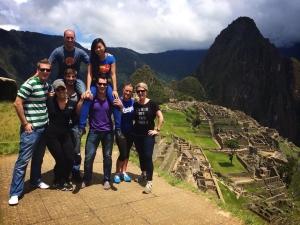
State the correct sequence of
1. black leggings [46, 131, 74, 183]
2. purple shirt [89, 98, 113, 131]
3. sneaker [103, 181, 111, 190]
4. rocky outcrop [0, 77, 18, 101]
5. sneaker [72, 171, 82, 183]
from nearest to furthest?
black leggings [46, 131, 74, 183]
purple shirt [89, 98, 113, 131]
sneaker [103, 181, 111, 190]
sneaker [72, 171, 82, 183]
rocky outcrop [0, 77, 18, 101]

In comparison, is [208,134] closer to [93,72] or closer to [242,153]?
[242,153]

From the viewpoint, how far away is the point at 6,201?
7652 millimetres

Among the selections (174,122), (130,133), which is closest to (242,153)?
(174,122)

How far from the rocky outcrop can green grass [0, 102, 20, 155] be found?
1.74ft

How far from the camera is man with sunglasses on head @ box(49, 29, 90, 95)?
8.46 meters

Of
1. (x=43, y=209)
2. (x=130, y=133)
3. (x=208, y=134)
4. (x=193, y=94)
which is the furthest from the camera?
(x=193, y=94)

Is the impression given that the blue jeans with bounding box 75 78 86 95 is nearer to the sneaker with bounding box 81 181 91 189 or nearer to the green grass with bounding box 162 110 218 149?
the sneaker with bounding box 81 181 91 189

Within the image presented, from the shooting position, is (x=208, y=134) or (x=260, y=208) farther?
(x=208, y=134)

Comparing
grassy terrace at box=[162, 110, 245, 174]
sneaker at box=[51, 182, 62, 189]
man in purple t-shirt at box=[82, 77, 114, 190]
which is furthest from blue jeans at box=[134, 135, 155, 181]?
grassy terrace at box=[162, 110, 245, 174]

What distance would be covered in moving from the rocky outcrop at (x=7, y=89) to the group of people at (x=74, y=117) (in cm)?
1107

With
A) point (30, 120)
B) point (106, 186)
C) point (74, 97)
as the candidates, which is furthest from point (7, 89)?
point (30, 120)

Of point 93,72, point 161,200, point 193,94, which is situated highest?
point 93,72

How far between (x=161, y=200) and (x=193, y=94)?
165 metres

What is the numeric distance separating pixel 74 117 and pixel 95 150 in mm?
962
